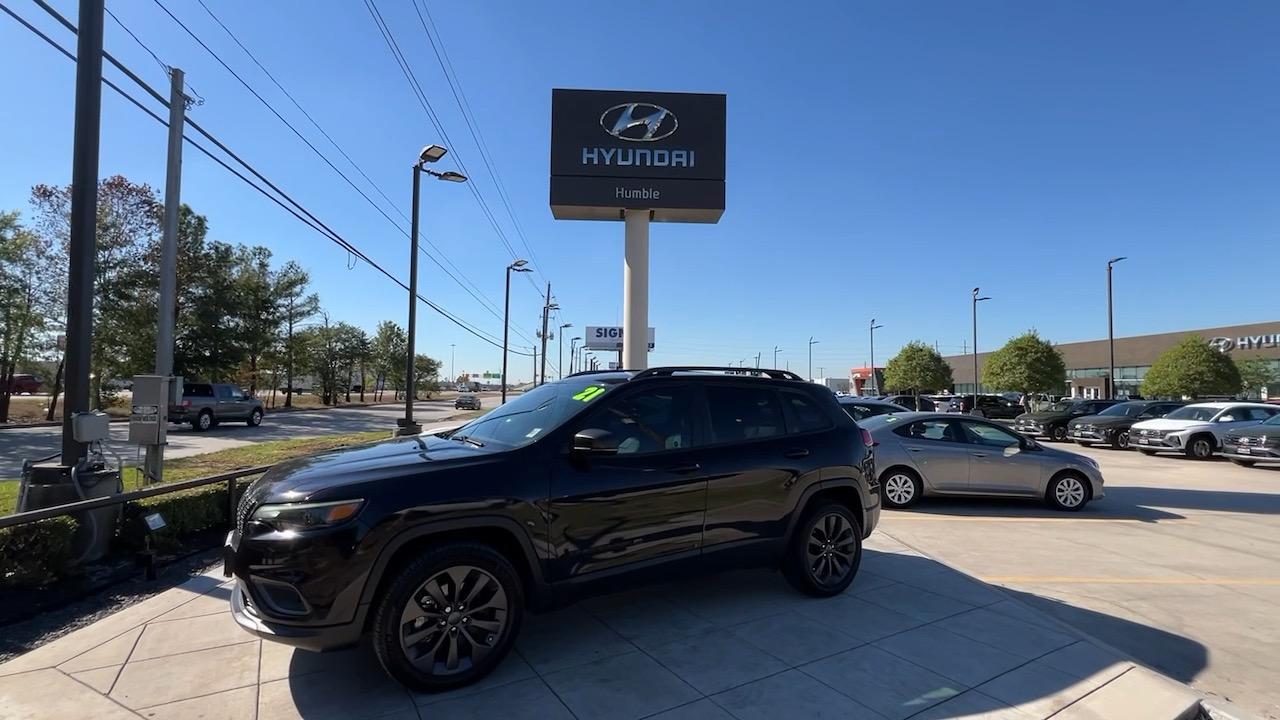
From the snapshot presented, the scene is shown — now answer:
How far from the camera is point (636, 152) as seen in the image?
15461 millimetres

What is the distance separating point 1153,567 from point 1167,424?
15.3 m

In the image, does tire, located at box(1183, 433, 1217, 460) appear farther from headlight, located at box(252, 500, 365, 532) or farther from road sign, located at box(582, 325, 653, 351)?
road sign, located at box(582, 325, 653, 351)

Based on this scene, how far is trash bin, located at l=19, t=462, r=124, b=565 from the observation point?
18.1 ft

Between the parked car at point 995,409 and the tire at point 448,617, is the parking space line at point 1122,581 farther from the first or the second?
the parked car at point 995,409

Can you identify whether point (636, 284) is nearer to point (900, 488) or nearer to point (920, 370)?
point (900, 488)

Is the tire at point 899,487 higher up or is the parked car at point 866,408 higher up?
the parked car at point 866,408

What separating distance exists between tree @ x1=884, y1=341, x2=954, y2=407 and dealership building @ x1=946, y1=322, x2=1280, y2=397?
1386 cm

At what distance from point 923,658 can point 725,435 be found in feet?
5.91

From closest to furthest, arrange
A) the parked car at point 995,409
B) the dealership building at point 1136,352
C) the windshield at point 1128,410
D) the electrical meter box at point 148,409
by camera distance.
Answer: the electrical meter box at point 148,409, the windshield at point 1128,410, the parked car at point 995,409, the dealership building at point 1136,352

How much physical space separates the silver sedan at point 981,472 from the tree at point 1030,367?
1351 inches

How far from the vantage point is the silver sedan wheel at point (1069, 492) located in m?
9.68

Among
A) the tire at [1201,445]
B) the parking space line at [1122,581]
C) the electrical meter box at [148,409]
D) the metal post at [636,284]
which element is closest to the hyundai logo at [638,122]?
the metal post at [636,284]

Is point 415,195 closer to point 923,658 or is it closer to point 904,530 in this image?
point 904,530

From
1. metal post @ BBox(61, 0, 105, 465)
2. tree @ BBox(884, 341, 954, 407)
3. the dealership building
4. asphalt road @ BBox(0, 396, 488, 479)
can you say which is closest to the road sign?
tree @ BBox(884, 341, 954, 407)
